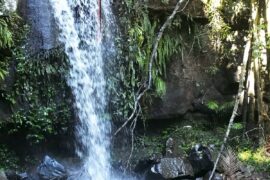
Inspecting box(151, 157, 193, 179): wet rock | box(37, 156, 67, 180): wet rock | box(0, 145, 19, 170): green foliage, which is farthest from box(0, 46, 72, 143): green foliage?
box(151, 157, 193, 179): wet rock

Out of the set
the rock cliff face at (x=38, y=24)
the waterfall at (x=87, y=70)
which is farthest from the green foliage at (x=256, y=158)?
the rock cliff face at (x=38, y=24)

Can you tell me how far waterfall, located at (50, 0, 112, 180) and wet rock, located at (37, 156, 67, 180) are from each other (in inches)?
30.7

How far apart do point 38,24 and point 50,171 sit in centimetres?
249

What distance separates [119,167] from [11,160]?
1831 millimetres

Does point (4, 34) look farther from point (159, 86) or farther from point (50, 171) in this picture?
point (159, 86)

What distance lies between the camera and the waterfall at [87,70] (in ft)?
25.6

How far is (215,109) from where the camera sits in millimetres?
8734

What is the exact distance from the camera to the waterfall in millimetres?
7793

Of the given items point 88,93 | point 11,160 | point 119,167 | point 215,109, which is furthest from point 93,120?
point 215,109

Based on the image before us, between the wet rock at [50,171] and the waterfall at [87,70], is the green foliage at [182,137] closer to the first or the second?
the waterfall at [87,70]

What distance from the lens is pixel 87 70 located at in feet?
26.1

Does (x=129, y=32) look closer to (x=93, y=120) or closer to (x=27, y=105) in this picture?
(x=93, y=120)

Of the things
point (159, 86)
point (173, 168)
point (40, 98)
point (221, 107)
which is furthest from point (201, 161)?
point (40, 98)

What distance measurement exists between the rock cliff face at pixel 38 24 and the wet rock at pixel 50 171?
6.18 feet
